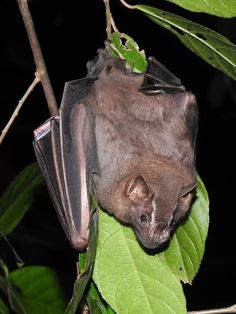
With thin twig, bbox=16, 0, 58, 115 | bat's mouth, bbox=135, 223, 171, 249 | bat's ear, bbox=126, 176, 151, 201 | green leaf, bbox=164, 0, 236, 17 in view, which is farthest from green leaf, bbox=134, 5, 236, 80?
bat's mouth, bbox=135, 223, 171, 249

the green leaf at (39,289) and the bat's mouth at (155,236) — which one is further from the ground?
the bat's mouth at (155,236)

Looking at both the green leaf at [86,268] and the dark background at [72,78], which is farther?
the dark background at [72,78]

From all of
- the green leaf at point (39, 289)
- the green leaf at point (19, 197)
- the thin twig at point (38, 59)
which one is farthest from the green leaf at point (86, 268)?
the green leaf at point (19, 197)

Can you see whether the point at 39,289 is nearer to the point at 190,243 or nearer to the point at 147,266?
the point at 147,266

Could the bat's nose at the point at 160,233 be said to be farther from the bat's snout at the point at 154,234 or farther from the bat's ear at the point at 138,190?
the bat's ear at the point at 138,190

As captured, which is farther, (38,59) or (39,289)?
(39,289)

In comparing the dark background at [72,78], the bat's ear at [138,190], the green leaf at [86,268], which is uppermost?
the green leaf at [86,268]

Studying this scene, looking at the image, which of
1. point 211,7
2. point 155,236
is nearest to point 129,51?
point 211,7
